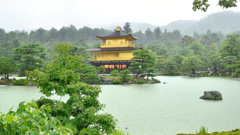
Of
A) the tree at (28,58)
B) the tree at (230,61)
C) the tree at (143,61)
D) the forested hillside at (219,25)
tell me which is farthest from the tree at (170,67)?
the forested hillside at (219,25)

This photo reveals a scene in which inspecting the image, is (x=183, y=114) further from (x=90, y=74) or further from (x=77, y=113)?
(x=90, y=74)

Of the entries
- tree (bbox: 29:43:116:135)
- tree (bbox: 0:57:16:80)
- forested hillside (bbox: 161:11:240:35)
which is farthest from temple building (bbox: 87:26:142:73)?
forested hillside (bbox: 161:11:240:35)

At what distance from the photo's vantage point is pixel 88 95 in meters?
3.93

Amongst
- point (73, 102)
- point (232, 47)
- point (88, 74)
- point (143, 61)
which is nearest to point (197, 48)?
point (232, 47)

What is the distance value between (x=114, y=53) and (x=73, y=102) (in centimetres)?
2512

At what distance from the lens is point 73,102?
12.2ft

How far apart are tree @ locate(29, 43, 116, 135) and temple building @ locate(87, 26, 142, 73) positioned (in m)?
22.3

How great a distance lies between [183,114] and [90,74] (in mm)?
11352

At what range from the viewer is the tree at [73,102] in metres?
3.58

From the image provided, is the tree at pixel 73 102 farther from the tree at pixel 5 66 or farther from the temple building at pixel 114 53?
the temple building at pixel 114 53

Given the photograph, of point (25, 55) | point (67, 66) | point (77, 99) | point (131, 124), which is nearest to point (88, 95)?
point (77, 99)

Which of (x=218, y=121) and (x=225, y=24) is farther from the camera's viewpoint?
(x=225, y=24)

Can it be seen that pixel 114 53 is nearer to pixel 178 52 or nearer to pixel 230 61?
pixel 230 61

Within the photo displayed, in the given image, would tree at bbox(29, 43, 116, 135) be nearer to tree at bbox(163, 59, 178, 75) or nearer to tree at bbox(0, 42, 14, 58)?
tree at bbox(163, 59, 178, 75)
